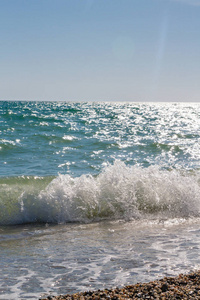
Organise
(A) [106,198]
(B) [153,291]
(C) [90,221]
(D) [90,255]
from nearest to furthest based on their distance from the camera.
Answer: (B) [153,291]
(D) [90,255]
(C) [90,221]
(A) [106,198]

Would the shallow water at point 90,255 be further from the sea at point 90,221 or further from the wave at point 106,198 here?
the wave at point 106,198

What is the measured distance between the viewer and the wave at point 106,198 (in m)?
7.62

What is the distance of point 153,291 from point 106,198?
15.4ft

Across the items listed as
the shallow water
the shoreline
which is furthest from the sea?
the shoreline

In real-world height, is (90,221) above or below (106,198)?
below

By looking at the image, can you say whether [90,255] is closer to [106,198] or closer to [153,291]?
[153,291]

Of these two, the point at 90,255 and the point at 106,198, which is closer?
the point at 90,255

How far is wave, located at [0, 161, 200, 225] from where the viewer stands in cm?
762

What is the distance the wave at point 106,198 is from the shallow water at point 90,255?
60cm

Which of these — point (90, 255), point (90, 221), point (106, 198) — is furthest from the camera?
point (106, 198)

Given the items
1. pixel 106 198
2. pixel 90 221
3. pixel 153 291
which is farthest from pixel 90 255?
pixel 106 198

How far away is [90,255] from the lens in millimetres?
5035

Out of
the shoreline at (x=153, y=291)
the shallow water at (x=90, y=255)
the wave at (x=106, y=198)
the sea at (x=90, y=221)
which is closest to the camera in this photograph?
the shoreline at (x=153, y=291)

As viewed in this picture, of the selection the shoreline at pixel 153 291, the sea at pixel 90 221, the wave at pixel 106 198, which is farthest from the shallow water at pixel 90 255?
the wave at pixel 106 198
